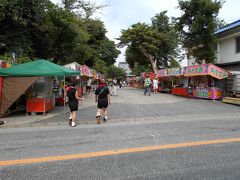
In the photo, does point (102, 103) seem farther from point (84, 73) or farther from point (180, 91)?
point (180, 91)

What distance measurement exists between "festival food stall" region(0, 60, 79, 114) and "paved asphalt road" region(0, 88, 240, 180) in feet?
12.0

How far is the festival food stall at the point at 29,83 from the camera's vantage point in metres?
12.3

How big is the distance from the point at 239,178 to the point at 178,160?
125 cm

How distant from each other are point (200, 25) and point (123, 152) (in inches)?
776

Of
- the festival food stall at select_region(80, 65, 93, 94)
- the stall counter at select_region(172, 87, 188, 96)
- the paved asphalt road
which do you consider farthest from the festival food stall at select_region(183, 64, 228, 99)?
the paved asphalt road

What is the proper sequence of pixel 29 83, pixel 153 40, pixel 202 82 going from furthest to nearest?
pixel 153 40 → pixel 202 82 → pixel 29 83

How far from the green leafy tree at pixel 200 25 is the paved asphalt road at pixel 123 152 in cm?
1570

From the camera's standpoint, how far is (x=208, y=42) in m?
23.6

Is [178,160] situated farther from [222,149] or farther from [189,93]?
[189,93]

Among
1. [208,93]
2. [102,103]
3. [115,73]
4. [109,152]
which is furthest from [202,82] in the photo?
[115,73]

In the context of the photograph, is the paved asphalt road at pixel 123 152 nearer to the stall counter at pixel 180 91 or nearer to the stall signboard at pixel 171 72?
the stall counter at pixel 180 91

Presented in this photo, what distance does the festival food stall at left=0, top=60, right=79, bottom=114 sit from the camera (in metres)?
12.3

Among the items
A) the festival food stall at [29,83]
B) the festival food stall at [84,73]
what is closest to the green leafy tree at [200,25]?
the festival food stall at [84,73]

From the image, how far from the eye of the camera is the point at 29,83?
12.7 meters
